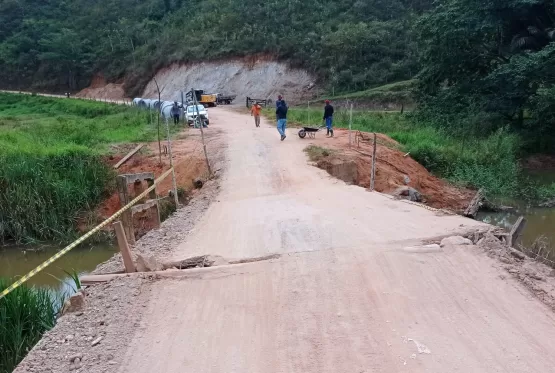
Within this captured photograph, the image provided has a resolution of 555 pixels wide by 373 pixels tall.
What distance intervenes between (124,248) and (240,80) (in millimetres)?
46913

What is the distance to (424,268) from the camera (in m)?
6.82

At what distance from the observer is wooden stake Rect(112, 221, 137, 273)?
23.1 feet

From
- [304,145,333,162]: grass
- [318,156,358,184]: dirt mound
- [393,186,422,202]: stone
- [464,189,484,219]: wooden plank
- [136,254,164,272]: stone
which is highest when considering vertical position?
[136,254,164,272]: stone

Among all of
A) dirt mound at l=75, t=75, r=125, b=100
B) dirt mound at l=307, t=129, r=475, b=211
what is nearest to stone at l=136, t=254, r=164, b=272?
dirt mound at l=307, t=129, r=475, b=211

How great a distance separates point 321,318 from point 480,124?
22.9m

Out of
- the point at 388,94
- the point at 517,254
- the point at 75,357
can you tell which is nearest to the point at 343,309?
the point at 75,357

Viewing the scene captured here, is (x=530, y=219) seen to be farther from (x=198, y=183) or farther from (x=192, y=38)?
(x=192, y=38)

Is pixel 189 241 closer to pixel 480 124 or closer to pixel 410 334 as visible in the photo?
pixel 410 334

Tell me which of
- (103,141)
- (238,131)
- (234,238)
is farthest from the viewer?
(238,131)

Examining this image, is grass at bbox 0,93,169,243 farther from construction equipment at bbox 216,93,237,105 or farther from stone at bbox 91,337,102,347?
construction equipment at bbox 216,93,237,105

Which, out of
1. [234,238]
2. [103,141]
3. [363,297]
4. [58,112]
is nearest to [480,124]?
[103,141]

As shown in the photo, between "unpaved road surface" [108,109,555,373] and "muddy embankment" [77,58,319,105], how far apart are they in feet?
131

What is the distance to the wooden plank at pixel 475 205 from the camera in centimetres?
1500

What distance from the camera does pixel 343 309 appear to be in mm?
5789
